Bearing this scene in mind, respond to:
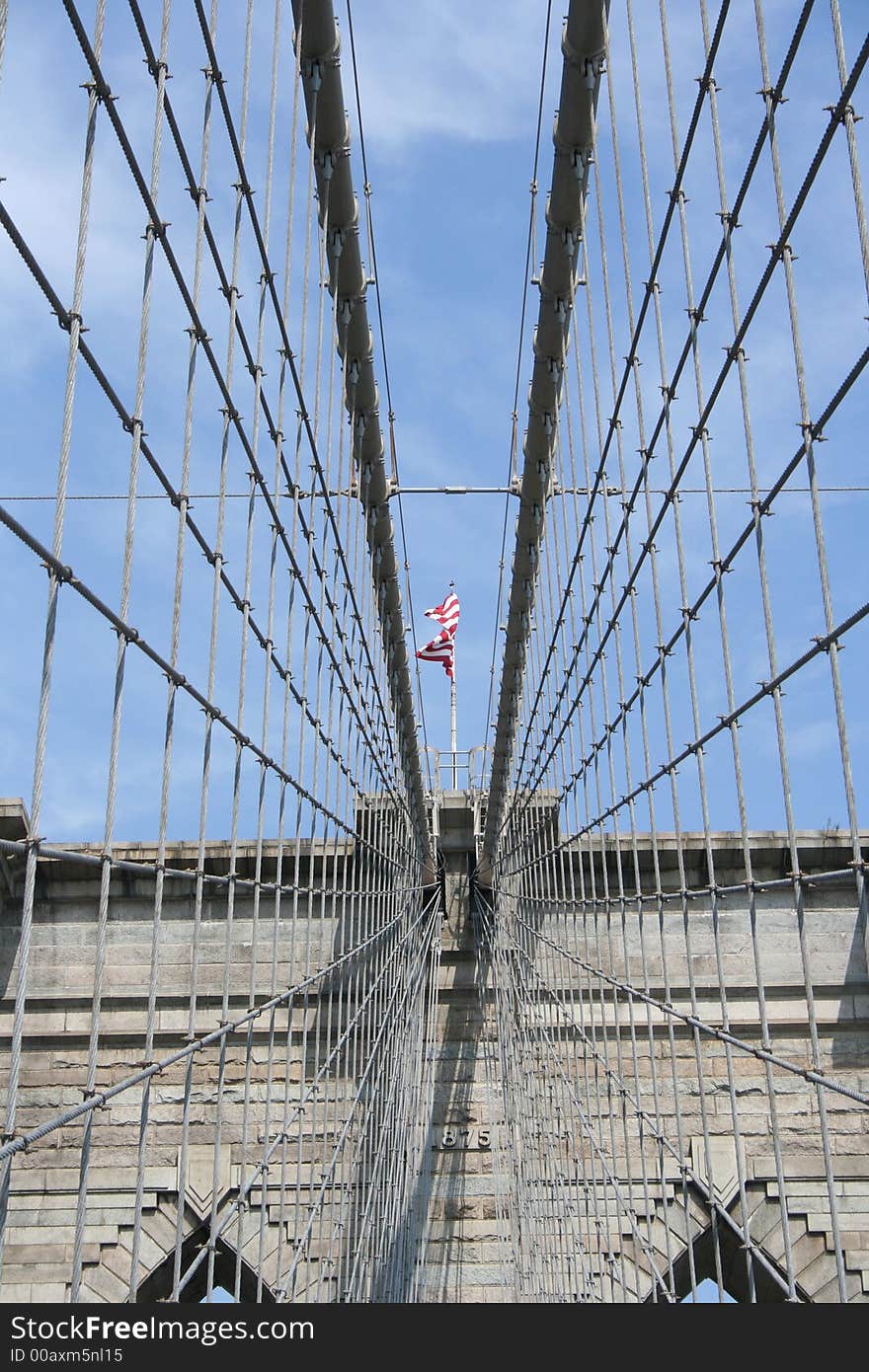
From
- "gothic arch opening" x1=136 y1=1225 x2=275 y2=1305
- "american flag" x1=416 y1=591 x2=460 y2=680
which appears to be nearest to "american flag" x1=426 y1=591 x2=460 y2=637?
"american flag" x1=416 y1=591 x2=460 y2=680

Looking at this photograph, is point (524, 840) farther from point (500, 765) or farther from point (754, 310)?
point (754, 310)

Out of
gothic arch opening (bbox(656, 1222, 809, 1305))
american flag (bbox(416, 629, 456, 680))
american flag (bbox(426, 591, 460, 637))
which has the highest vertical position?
american flag (bbox(426, 591, 460, 637))

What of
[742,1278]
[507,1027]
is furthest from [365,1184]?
[742,1278]

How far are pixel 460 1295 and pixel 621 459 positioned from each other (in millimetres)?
7217

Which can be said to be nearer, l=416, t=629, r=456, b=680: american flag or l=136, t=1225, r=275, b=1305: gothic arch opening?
l=136, t=1225, r=275, b=1305: gothic arch opening

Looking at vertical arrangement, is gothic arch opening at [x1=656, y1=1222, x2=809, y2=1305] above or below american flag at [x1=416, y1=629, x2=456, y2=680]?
below

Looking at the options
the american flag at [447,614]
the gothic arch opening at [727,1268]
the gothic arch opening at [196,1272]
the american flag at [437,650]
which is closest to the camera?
the gothic arch opening at [196,1272]

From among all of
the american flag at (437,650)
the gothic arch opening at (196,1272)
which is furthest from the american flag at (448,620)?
the gothic arch opening at (196,1272)

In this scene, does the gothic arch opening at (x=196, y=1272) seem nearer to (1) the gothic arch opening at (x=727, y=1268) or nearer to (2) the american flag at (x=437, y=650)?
(1) the gothic arch opening at (x=727, y=1268)

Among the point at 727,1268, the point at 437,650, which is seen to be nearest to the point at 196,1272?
the point at 727,1268

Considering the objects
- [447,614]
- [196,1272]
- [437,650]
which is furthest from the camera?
[447,614]

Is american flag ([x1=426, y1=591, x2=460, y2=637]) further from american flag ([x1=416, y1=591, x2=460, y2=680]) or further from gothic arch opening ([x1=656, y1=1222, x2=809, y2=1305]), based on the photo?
gothic arch opening ([x1=656, y1=1222, x2=809, y2=1305])

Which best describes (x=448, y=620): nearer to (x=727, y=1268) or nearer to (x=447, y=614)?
(x=447, y=614)

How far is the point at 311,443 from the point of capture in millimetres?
5621
